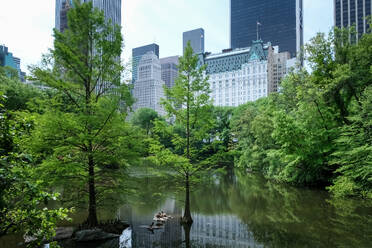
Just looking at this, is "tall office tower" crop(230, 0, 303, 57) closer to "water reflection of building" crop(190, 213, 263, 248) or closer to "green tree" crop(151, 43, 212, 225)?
"green tree" crop(151, 43, 212, 225)

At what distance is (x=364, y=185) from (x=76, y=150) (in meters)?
19.5

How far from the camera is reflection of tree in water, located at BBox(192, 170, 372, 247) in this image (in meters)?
12.1

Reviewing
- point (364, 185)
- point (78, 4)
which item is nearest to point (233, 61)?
point (364, 185)

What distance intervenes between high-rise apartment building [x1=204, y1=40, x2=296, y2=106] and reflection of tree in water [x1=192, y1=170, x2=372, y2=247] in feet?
324

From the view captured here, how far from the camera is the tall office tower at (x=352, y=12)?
127938 mm

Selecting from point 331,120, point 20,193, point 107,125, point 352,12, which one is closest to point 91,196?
point 107,125

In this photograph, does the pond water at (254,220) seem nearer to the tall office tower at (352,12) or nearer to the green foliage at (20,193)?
the green foliage at (20,193)

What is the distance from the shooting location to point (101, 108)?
11.2 m

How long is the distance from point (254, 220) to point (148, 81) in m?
129

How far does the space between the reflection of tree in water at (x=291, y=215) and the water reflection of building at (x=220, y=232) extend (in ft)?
1.30

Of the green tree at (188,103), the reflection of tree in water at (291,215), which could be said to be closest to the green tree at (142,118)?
the reflection of tree in water at (291,215)

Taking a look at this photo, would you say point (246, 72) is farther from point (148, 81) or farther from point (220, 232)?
point (220, 232)

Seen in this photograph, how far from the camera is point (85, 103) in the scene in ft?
37.4

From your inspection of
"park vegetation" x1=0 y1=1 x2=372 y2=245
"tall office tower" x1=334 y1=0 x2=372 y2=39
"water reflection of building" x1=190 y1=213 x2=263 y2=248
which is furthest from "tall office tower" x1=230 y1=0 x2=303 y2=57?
"water reflection of building" x1=190 y1=213 x2=263 y2=248
